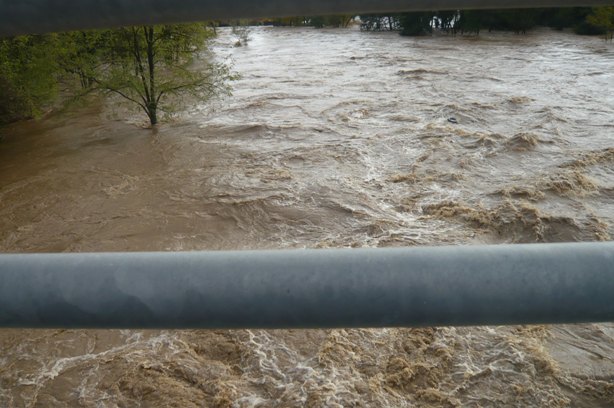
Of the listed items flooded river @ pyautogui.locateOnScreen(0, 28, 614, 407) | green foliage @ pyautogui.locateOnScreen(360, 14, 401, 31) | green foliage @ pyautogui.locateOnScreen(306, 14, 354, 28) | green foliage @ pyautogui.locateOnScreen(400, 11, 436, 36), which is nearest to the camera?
flooded river @ pyautogui.locateOnScreen(0, 28, 614, 407)

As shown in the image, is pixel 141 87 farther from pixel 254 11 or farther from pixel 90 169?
pixel 254 11

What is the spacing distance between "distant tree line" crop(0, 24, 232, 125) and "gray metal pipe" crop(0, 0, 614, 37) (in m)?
12.7

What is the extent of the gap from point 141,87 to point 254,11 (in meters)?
12.9

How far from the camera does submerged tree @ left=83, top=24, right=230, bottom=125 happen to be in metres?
13.0

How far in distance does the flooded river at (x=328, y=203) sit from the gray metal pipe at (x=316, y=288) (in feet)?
14.2

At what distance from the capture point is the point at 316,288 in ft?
2.15

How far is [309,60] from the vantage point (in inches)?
894

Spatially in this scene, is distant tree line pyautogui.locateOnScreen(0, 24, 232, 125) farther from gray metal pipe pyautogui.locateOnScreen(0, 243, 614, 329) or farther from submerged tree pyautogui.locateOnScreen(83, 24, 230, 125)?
gray metal pipe pyautogui.locateOnScreen(0, 243, 614, 329)

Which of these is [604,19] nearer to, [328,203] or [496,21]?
[496,21]

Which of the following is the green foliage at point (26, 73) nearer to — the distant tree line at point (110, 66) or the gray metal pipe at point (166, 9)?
the distant tree line at point (110, 66)

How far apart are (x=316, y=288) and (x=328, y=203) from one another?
312 inches

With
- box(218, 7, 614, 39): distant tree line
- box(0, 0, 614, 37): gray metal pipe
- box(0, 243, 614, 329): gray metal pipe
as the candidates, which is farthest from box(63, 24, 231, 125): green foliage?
box(218, 7, 614, 39): distant tree line

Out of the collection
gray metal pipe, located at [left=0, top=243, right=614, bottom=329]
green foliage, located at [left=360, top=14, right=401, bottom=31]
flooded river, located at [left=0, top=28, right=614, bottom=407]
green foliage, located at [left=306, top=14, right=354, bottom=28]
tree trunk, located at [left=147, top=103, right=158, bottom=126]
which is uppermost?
green foliage, located at [left=306, top=14, right=354, bottom=28]

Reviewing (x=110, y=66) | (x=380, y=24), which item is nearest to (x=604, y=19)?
(x=380, y=24)
